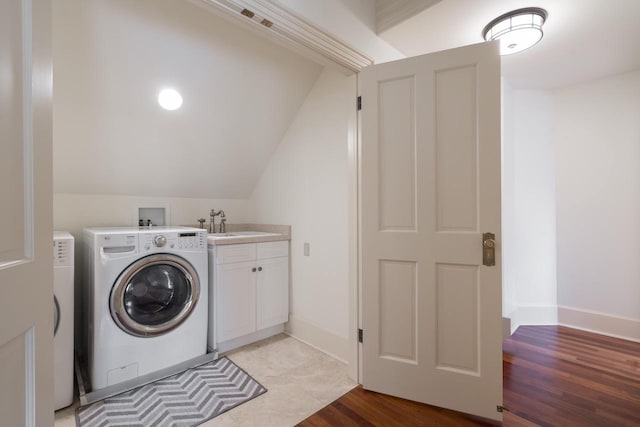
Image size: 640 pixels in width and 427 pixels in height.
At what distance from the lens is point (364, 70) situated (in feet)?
6.17

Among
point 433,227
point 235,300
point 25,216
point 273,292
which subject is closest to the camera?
point 25,216

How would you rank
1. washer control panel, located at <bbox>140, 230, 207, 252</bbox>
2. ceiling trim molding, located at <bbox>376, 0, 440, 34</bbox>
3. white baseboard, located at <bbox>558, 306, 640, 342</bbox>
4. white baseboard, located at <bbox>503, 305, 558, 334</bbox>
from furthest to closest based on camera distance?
1. white baseboard, located at <bbox>503, 305, 558, 334</bbox>
2. white baseboard, located at <bbox>558, 306, 640, 342</bbox>
3. washer control panel, located at <bbox>140, 230, 207, 252</bbox>
4. ceiling trim molding, located at <bbox>376, 0, 440, 34</bbox>

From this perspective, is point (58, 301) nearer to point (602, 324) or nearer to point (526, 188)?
point (526, 188)

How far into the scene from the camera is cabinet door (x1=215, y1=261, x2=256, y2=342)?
7.78 ft

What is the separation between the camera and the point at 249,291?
254 cm

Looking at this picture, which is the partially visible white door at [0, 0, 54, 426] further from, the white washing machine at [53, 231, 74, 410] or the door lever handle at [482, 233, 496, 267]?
the door lever handle at [482, 233, 496, 267]

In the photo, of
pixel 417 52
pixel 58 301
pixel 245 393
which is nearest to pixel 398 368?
pixel 245 393

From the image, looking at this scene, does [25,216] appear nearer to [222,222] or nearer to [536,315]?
[222,222]

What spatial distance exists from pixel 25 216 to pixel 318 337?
7.33ft

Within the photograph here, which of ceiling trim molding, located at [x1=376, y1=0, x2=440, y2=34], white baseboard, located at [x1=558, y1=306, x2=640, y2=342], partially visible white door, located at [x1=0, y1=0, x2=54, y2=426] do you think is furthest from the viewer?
white baseboard, located at [x1=558, y1=306, x2=640, y2=342]

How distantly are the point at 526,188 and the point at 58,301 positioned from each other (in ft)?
12.7

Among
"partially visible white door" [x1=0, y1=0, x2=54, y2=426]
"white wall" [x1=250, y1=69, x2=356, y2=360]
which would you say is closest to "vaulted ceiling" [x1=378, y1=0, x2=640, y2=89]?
"white wall" [x1=250, y1=69, x2=356, y2=360]

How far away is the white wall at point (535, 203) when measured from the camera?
298cm

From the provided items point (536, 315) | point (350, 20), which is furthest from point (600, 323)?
point (350, 20)
